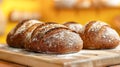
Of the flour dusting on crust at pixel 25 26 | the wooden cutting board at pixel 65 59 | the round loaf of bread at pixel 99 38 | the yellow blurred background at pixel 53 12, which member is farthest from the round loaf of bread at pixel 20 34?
the yellow blurred background at pixel 53 12

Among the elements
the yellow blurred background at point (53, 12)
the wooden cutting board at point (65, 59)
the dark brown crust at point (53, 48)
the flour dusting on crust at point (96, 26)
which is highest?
the yellow blurred background at point (53, 12)

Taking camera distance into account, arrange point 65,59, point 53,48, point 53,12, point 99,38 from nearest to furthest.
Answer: point 65,59 < point 53,48 < point 99,38 < point 53,12

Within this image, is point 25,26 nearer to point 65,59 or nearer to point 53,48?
point 53,48

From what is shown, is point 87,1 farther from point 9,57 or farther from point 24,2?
point 9,57

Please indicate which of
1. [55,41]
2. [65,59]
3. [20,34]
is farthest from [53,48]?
[20,34]

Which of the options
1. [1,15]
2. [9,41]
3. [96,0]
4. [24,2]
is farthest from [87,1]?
[9,41]

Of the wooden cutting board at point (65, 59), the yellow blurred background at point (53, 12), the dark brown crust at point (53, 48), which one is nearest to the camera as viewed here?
the wooden cutting board at point (65, 59)

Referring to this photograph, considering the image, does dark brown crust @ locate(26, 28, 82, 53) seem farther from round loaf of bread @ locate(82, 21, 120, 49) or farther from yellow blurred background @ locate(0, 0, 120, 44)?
yellow blurred background @ locate(0, 0, 120, 44)

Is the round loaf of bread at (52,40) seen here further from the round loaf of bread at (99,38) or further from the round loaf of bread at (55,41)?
the round loaf of bread at (99,38)
